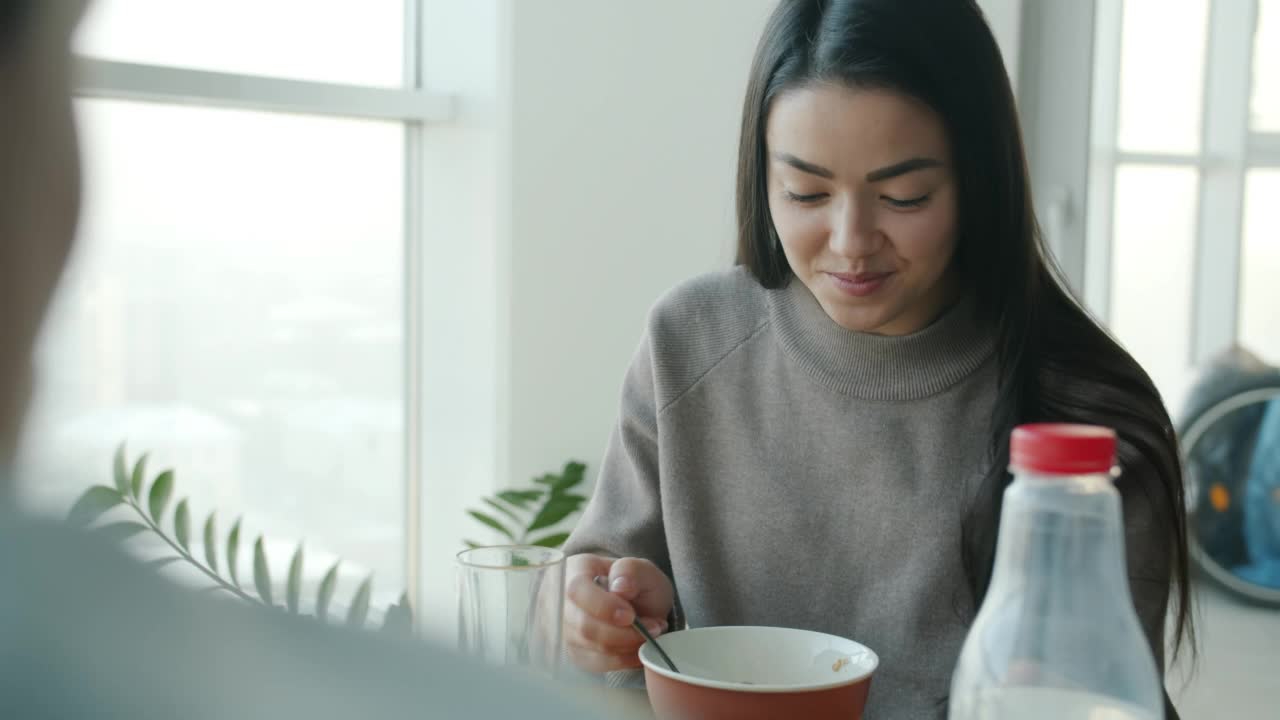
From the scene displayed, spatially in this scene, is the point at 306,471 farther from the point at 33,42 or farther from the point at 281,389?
the point at 33,42

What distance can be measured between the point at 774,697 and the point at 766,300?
717mm

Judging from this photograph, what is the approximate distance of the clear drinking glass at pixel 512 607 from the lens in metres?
0.76

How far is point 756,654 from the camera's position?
0.90 m

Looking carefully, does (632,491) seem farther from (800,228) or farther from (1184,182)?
(1184,182)

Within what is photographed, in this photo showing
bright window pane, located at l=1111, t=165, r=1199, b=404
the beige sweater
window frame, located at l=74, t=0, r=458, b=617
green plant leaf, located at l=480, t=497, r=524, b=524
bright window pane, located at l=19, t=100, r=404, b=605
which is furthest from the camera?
bright window pane, located at l=1111, t=165, r=1199, b=404

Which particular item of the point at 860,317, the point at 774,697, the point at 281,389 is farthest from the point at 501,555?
the point at 281,389

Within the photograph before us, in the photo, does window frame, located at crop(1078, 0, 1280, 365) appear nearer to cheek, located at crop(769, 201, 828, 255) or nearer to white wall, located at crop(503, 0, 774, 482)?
white wall, located at crop(503, 0, 774, 482)

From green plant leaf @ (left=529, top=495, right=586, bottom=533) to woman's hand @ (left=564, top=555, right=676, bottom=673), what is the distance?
127 centimetres

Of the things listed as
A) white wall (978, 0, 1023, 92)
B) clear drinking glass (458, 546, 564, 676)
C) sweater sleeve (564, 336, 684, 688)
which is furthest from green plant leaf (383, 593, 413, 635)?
white wall (978, 0, 1023, 92)

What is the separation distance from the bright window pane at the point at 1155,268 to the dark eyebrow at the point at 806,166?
1.54m

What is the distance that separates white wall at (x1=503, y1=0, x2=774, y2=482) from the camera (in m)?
2.38

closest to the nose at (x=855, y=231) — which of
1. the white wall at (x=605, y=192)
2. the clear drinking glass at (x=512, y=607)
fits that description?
the clear drinking glass at (x=512, y=607)

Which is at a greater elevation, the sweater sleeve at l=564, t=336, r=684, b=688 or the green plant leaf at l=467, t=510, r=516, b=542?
the sweater sleeve at l=564, t=336, r=684, b=688

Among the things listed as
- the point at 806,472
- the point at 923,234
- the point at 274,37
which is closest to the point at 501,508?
the point at 274,37
